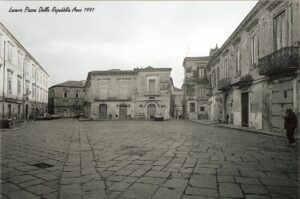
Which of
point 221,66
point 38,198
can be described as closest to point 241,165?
point 38,198

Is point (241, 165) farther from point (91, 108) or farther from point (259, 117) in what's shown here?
point (91, 108)

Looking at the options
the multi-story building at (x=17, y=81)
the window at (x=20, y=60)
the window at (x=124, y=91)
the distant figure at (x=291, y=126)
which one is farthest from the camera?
the window at (x=124, y=91)

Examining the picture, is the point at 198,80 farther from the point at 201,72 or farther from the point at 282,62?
the point at 282,62

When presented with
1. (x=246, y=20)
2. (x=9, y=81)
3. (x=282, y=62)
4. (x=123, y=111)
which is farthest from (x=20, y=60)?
(x=282, y=62)

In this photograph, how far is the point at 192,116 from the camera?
33250mm

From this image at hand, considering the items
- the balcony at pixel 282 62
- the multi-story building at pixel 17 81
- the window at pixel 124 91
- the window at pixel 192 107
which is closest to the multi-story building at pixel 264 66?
the balcony at pixel 282 62

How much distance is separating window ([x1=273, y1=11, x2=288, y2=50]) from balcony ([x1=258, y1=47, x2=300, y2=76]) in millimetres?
944

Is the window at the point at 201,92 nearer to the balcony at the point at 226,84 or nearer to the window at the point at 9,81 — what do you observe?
the balcony at the point at 226,84

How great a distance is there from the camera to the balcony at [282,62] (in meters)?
9.37

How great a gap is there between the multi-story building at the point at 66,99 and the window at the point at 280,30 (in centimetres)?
4452

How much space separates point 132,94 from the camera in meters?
32.8

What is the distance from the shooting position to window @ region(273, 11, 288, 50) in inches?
416

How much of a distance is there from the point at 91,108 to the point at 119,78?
644cm

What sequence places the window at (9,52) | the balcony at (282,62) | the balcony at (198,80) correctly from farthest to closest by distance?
1. the balcony at (198,80)
2. the window at (9,52)
3. the balcony at (282,62)
